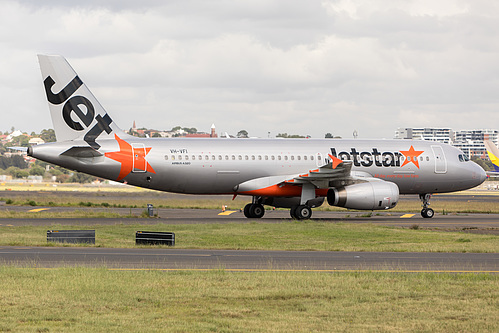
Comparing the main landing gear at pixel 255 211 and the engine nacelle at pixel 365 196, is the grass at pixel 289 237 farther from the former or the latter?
the main landing gear at pixel 255 211

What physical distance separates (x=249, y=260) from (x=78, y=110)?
21163mm

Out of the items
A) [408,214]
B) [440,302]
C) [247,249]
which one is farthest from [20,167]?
[440,302]

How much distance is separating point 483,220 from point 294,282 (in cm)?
2927

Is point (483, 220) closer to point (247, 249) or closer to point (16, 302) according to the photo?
point (247, 249)

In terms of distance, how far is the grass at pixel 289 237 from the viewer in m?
26.2

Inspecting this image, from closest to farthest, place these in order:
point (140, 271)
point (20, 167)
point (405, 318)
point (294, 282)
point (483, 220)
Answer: point (405, 318) < point (294, 282) < point (140, 271) < point (483, 220) < point (20, 167)

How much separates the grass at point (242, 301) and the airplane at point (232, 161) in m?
20.7

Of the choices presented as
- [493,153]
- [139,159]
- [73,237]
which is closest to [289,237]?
[73,237]

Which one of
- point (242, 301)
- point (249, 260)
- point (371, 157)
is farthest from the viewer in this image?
point (371, 157)

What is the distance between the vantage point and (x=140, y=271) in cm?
1861

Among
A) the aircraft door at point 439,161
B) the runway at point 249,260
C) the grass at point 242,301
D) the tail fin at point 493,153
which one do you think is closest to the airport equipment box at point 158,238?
the runway at point 249,260

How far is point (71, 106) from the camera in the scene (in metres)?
39.3

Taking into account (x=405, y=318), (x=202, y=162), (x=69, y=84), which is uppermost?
(x=69, y=84)

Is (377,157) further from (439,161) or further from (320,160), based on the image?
(439,161)
